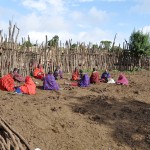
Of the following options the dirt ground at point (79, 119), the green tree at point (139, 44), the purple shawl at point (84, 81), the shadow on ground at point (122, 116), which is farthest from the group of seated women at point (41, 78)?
the green tree at point (139, 44)

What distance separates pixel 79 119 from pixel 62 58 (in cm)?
915

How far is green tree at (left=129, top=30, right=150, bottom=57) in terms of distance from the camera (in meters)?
22.3

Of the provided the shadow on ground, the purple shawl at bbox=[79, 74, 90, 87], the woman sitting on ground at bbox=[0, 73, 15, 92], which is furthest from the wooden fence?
the shadow on ground

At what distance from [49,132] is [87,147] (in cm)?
98

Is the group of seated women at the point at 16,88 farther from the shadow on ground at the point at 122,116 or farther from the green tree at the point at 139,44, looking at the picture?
the green tree at the point at 139,44

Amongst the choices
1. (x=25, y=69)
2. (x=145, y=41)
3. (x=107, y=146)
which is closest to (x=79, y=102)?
(x=107, y=146)

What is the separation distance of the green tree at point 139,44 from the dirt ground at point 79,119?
10689 mm

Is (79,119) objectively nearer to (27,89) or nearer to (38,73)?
(27,89)

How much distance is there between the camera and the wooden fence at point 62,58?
14734mm

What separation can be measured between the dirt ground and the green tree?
10689mm

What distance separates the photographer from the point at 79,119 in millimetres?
9062

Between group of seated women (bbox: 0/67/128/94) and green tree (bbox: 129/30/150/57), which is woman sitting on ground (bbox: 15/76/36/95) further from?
green tree (bbox: 129/30/150/57)

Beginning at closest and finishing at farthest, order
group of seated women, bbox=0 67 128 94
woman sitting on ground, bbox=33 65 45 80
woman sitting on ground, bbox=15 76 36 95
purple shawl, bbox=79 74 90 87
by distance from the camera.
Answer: woman sitting on ground, bbox=15 76 36 95 < group of seated women, bbox=0 67 128 94 < purple shawl, bbox=79 74 90 87 < woman sitting on ground, bbox=33 65 45 80

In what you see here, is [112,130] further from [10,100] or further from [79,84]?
[79,84]
